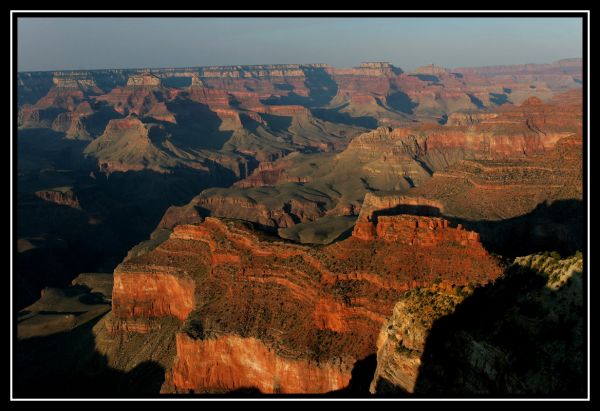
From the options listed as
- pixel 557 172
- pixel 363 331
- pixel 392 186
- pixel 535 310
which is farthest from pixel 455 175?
pixel 535 310

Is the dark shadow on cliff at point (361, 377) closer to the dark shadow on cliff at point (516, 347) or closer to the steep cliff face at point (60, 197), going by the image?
the dark shadow on cliff at point (516, 347)

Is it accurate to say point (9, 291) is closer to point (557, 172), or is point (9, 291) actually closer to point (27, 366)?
point (27, 366)

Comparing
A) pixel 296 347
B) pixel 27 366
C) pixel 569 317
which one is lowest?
pixel 27 366

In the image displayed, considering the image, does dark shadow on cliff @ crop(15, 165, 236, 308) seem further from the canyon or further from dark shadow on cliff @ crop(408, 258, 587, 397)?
dark shadow on cliff @ crop(408, 258, 587, 397)

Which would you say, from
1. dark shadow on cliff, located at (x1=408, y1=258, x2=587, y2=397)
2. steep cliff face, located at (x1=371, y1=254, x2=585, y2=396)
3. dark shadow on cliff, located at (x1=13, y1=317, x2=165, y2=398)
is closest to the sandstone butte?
steep cliff face, located at (x1=371, y1=254, x2=585, y2=396)

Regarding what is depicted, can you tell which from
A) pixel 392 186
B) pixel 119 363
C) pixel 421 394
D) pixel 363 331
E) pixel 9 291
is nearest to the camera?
pixel 421 394

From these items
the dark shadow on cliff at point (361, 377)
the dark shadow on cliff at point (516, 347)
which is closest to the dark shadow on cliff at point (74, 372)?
the dark shadow on cliff at point (361, 377)

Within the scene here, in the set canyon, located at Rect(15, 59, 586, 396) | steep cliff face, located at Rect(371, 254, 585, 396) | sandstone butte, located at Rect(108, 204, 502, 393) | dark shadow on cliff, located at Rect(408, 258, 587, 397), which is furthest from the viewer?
sandstone butte, located at Rect(108, 204, 502, 393)
